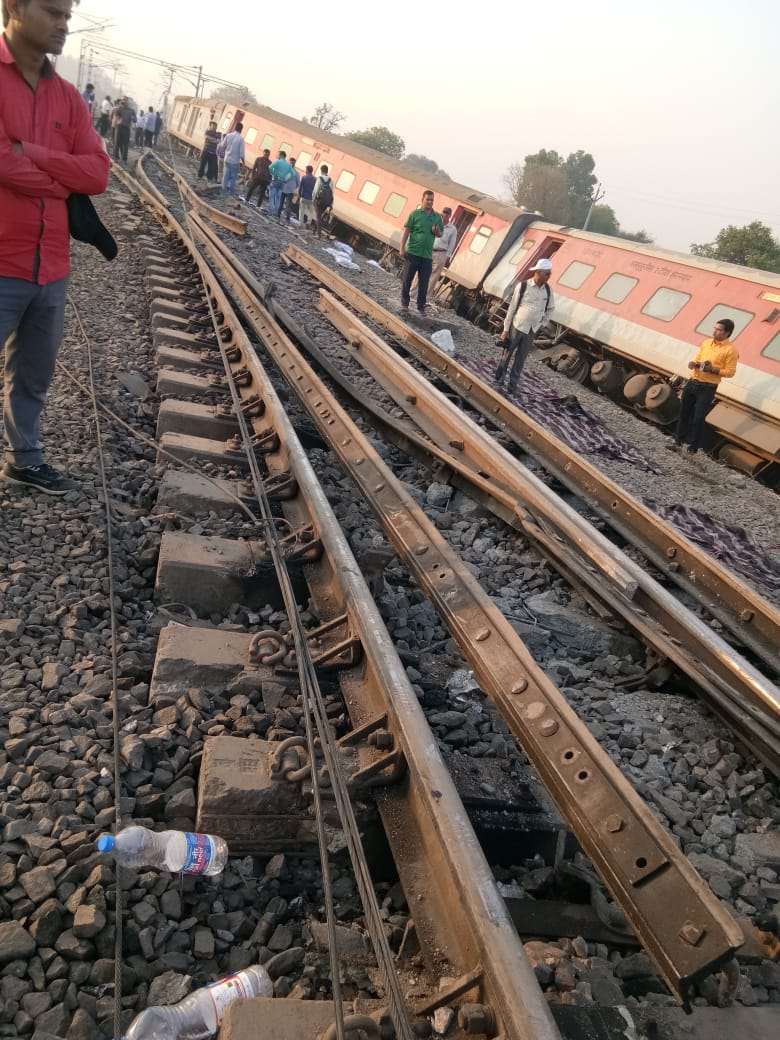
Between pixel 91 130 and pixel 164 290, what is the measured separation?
477 cm

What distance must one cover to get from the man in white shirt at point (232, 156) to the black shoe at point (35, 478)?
66.6 ft

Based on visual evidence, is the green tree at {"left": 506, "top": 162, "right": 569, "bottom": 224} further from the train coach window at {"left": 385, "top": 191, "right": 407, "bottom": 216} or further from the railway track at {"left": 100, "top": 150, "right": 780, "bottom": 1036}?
the railway track at {"left": 100, "top": 150, "right": 780, "bottom": 1036}

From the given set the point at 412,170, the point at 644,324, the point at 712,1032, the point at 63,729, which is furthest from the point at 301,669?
the point at 412,170

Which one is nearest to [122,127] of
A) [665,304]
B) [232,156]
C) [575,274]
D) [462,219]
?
[232,156]

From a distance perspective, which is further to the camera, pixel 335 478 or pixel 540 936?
pixel 335 478

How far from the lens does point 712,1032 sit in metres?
1.97

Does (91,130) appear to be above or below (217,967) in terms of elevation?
above

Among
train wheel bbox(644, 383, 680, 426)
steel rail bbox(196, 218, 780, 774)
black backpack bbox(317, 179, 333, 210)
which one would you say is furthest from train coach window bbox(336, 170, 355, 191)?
steel rail bbox(196, 218, 780, 774)

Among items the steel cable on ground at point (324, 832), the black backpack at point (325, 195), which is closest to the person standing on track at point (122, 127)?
the black backpack at point (325, 195)

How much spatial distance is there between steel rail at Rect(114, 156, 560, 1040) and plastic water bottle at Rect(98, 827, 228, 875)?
0.54m

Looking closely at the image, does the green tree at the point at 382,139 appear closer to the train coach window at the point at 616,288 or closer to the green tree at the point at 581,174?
the green tree at the point at 581,174

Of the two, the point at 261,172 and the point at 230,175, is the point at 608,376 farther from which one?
the point at 230,175

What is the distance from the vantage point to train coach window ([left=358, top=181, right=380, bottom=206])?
2216 cm

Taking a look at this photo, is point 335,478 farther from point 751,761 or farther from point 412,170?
point 412,170
